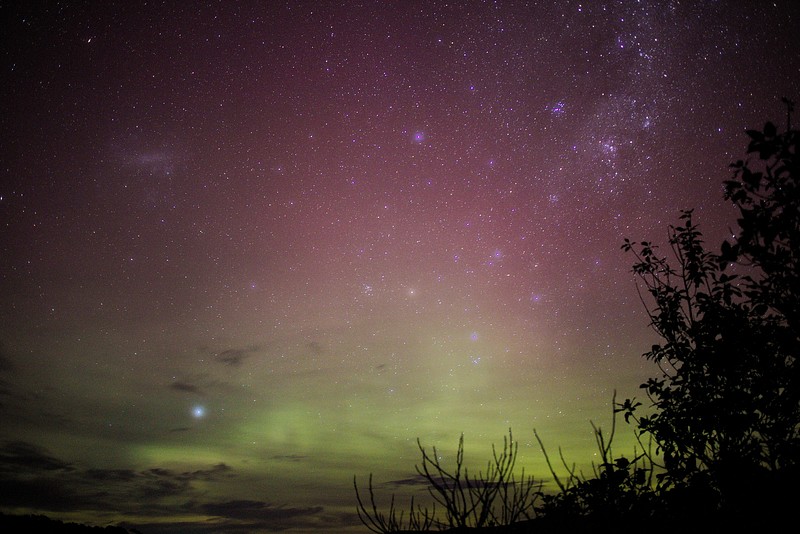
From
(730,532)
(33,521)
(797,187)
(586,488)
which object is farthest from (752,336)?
A: (33,521)

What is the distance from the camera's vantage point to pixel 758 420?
5.19 meters

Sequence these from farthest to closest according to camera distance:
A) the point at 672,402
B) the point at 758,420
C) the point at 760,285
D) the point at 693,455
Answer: the point at 672,402
the point at 693,455
the point at 758,420
the point at 760,285

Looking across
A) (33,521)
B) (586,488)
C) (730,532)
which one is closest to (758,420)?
(730,532)

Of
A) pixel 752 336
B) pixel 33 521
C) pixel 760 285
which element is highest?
pixel 760 285

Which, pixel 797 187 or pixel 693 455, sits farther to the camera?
pixel 693 455

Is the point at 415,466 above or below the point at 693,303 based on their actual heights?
below

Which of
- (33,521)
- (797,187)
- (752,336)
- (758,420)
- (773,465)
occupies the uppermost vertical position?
(797,187)

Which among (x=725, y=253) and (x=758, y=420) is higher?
(x=725, y=253)

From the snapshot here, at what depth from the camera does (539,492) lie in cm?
715

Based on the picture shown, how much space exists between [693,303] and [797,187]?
91.1 inches

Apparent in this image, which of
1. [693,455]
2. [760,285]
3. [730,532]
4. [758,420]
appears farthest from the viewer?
[693,455]

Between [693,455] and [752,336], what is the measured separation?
5.16 feet

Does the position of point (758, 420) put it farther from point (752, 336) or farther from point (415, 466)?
point (415, 466)

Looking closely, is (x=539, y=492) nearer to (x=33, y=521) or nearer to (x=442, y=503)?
(x=442, y=503)
